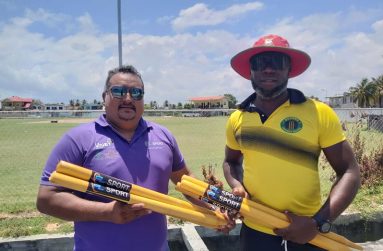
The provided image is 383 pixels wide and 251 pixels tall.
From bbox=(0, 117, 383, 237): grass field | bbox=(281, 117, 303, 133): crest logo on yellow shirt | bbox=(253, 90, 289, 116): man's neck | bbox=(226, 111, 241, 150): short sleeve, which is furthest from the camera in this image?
bbox=(0, 117, 383, 237): grass field

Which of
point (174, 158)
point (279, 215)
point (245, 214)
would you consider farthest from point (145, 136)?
point (279, 215)

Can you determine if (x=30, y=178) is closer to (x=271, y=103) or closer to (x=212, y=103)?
(x=271, y=103)

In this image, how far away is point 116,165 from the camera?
7.80 ft

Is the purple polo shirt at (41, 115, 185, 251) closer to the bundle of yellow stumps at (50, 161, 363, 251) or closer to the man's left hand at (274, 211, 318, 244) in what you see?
the bundle of yellow stumps at (50, 161, 363, 251)

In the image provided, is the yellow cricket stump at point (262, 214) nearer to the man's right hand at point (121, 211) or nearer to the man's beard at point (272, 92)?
the man's right hand at point (121, 211)

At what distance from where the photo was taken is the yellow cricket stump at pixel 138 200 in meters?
1.98

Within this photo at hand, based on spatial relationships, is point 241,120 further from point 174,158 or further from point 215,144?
point 215,144

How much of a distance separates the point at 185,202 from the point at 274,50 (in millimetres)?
1120

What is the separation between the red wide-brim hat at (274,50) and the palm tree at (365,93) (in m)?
75.2

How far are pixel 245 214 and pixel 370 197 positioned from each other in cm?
455

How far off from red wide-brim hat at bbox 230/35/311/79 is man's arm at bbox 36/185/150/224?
48.7 inches

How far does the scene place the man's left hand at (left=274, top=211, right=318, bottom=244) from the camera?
232 cm

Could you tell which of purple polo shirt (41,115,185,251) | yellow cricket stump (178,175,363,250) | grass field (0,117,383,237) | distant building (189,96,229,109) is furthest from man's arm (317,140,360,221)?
distant building (189,96,229,109)

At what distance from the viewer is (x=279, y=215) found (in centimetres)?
234
